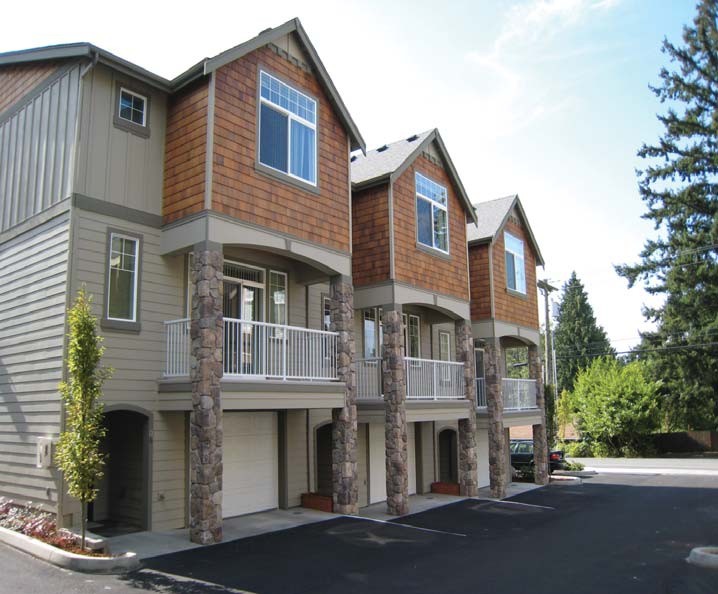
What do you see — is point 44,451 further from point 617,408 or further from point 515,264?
point 617,408

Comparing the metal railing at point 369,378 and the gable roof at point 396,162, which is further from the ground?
the gable roof at point 396,162

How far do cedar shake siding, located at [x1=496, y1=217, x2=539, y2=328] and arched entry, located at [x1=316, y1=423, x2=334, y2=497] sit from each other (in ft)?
24.6

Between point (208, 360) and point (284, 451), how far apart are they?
A: 474 centimetres

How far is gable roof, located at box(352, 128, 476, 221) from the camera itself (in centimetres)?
1656

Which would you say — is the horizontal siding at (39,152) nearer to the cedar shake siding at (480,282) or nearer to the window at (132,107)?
the window at (132,107)

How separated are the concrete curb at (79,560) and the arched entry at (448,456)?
13599 millimetres

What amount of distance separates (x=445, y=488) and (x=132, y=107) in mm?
13810

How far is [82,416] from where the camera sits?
9.36 m

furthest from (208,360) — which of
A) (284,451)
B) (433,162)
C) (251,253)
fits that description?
(433,162)

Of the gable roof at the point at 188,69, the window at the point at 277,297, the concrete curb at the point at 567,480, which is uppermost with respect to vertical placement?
the gable roof at the point at 188,69

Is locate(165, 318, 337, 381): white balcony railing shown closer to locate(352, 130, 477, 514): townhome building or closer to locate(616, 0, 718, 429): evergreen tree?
locate(352, 130, 477, 514): townhome building

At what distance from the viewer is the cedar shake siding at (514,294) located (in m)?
21.0

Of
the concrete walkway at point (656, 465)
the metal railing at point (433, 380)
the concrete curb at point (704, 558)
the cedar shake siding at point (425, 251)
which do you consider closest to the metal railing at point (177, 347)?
the cedar shake siding at point (425, 251)

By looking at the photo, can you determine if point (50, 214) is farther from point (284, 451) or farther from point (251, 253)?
point (284, 451)
